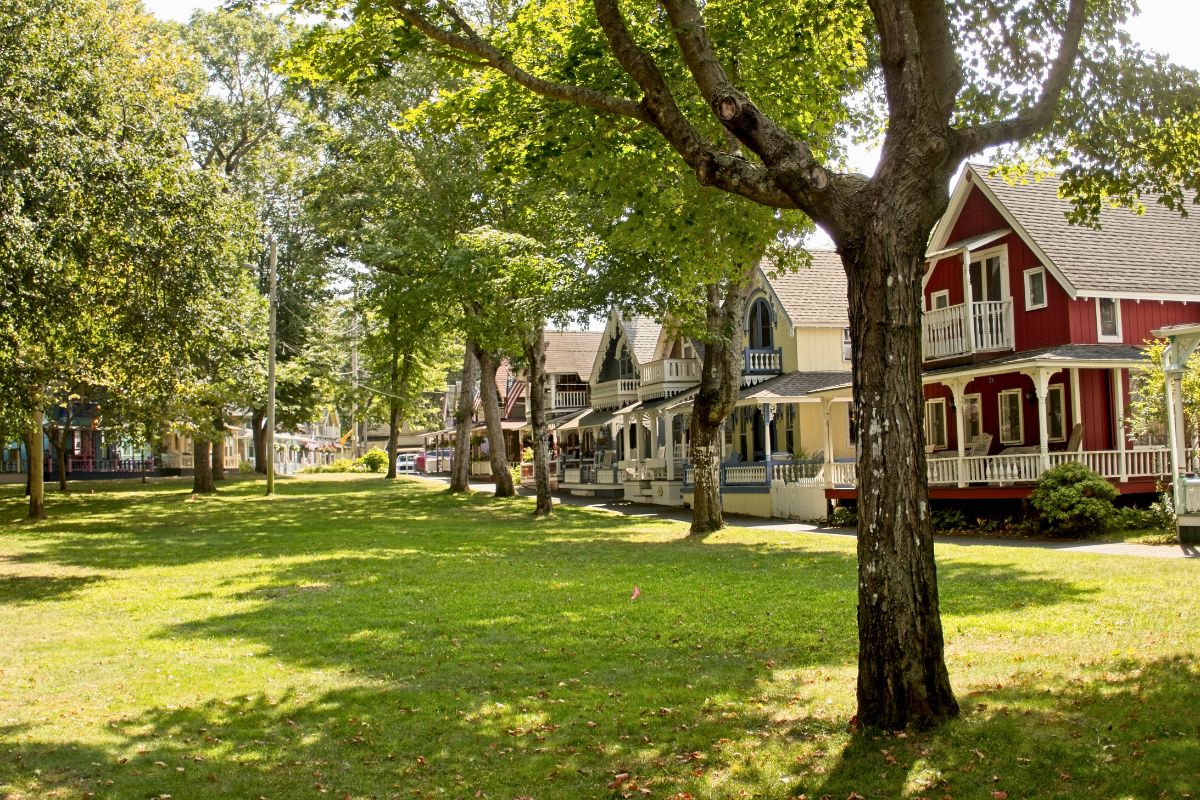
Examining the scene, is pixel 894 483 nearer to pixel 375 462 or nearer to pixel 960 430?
pixel 960 430

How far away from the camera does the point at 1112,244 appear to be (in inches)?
1072

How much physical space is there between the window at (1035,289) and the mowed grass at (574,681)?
9.13 metres

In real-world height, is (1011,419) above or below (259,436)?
below

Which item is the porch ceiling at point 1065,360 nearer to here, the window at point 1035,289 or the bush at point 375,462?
the window at point 1035,289

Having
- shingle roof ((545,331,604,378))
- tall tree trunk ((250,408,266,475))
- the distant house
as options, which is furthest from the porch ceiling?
tall tree trunk ((250,408,266,475))

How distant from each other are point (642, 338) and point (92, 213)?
35658 millimetres

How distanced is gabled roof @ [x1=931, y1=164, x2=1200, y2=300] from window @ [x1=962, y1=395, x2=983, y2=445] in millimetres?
4450

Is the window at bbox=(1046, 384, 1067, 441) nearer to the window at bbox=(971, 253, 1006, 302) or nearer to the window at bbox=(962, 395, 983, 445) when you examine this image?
the window at bbox=(962, 395, 983, 445)

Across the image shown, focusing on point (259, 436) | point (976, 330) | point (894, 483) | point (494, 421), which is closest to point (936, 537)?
point (976, 330)

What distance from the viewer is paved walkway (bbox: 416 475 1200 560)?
1831 centimetres

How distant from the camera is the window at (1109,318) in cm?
2555

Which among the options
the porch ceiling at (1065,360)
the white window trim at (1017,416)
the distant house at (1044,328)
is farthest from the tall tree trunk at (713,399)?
the white window trim at (1017,416)

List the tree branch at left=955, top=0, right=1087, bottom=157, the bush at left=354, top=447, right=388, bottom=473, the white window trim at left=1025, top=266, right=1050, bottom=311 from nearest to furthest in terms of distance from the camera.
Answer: the tree branch at left=955, top=0, right=1087, bottom=157 < the white window trim at left=1025, top=266, right=1050, bottom=311 < the bush at left=354, top=447, right=388, bottom=473

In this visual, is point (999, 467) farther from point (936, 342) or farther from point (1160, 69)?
point (1160, 69)
